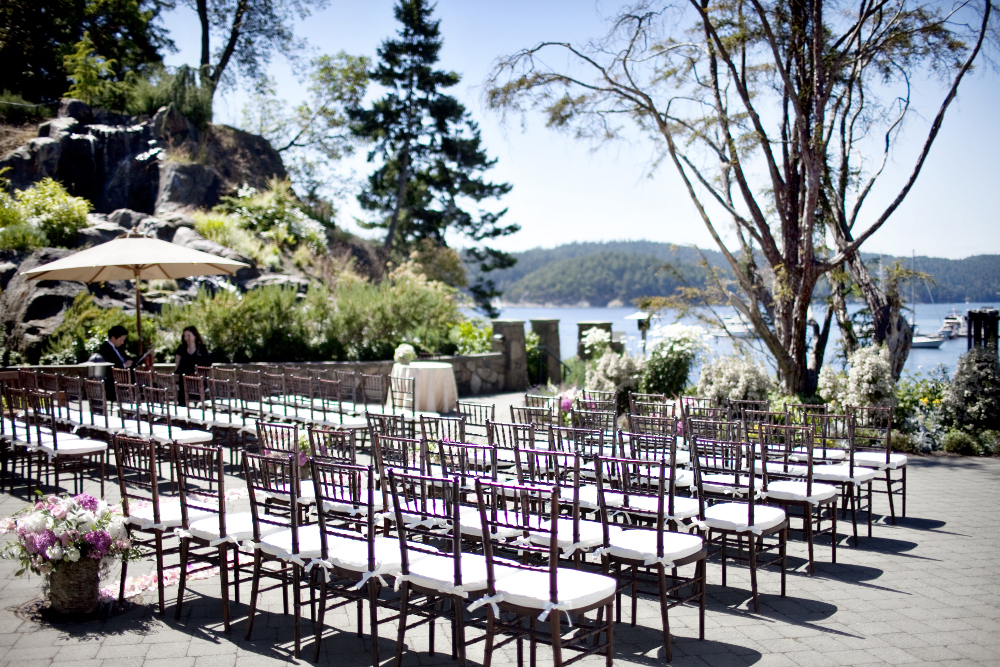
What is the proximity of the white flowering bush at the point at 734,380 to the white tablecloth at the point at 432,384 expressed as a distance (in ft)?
12.2

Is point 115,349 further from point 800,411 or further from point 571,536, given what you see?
point 800,411

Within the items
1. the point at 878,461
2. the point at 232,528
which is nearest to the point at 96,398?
the point at 232,528

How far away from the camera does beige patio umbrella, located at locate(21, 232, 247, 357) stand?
9.32m

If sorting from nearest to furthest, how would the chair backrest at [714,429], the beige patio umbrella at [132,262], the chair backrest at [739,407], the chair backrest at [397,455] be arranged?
the chair backrest at [397,455], the chair backrest at [714,429], the chair backrest at [739,407], the beige patio umbrella at [132,262]

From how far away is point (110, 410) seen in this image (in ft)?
30.1

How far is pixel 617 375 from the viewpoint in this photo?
1128 centimetres

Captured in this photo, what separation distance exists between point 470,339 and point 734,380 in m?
7.00

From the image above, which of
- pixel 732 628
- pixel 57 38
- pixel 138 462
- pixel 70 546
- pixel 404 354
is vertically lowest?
pixel 732 628

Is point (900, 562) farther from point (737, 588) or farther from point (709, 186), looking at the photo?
point (709, 186)

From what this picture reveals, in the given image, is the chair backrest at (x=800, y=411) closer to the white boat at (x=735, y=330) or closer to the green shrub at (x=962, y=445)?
the green shrub at (x=962, y=445)

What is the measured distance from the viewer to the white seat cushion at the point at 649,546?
12.4 feet

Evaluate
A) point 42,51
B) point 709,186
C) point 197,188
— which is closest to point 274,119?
point 42,51

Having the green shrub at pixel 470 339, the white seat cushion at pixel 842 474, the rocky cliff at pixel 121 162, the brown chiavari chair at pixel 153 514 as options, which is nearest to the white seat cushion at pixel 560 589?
the brown chiavari chair at pixel 153 514

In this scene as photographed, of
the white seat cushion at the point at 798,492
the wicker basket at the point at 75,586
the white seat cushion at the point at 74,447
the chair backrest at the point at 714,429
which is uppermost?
the chair backrest at the point at 714,429
